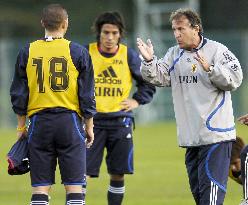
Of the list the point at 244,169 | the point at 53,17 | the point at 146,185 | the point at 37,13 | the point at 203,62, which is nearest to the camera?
the point at 203,62

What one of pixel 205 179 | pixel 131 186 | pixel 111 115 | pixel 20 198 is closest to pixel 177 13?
pixel 205 179

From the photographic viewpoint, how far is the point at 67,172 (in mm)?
9219

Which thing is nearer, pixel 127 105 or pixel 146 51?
pixel 146 51

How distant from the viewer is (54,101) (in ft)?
29.9

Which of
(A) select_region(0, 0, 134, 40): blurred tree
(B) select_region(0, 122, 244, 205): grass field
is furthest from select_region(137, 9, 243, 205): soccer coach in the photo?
(A) select_region(0, 0, 134, 40): blurred tree

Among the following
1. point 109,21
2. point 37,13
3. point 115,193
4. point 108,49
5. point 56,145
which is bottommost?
point 115,193

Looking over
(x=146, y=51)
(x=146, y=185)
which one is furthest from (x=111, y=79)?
(x=146, y=185)

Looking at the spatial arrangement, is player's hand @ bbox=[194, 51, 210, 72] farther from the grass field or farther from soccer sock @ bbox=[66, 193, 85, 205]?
the grass field

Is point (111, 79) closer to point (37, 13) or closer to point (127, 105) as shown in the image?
point (127, 105)

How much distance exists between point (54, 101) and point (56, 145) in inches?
16.5

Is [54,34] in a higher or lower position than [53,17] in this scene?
lower

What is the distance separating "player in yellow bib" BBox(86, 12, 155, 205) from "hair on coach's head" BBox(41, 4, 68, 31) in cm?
259

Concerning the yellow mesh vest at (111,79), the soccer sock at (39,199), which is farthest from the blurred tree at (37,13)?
the soccer sock at (39,199)

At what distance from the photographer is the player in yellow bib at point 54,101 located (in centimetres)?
913
